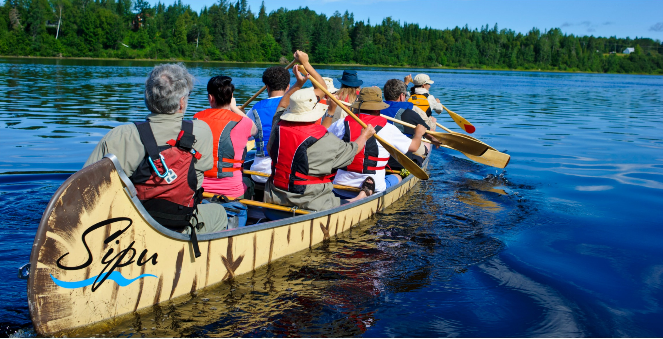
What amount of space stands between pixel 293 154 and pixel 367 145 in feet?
5.56

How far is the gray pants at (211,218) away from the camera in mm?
4414

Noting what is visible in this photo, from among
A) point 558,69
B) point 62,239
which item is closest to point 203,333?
point 62,239

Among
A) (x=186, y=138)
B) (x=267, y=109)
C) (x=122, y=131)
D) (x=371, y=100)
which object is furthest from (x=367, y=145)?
(x=122, y=131)

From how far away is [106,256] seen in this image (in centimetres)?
359

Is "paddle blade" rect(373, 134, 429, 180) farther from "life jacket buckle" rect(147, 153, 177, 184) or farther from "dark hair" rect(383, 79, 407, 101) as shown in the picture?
"life jacket buckle" rect(147, 153, 177, 184)

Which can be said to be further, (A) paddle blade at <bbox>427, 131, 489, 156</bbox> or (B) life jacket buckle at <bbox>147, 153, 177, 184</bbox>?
(A) paddle blade at <bbox>427, 131, 489, 156</bbox>

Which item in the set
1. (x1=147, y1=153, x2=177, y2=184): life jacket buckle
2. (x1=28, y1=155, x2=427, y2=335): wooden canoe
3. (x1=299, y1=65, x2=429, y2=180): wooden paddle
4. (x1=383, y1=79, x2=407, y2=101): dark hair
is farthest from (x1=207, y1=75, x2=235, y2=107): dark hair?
(x1=383, y1=79, x2=407, y2=101): dark hair

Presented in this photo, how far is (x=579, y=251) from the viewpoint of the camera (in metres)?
6.22

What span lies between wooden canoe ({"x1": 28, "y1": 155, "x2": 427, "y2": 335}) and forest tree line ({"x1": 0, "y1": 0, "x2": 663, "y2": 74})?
7994 cm

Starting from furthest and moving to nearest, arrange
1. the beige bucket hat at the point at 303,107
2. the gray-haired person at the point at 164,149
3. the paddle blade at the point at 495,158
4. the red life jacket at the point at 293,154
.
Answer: the paddle blade at the point at 495,158 < the red life jacket at the point at 293,154 < the beige bucket hat at the point at 303,107 < the gray-haired person at the point at 164,149

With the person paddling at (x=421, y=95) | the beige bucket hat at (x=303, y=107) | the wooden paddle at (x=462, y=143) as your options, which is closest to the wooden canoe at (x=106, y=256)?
the beige bucket hat at (x=303, y=107)

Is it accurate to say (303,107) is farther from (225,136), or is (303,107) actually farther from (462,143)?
(462,143)

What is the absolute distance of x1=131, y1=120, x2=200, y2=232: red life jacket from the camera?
12.2 feet

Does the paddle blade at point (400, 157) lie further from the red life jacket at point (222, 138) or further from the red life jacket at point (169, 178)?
the red life jacket at point (169, 178)
